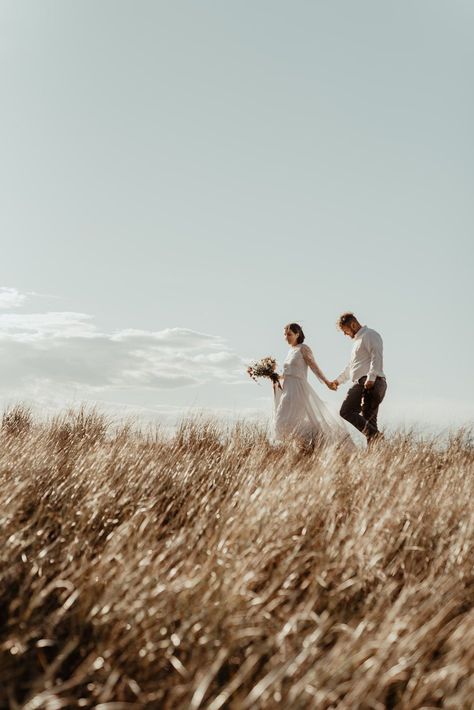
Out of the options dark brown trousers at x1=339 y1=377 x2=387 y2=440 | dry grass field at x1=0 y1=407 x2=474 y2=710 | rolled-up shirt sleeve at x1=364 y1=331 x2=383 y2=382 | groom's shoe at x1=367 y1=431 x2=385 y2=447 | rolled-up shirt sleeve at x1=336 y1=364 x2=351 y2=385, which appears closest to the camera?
dry grass field at x1=0 y1=407 x2=474 y2=710

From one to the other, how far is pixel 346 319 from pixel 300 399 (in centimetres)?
144

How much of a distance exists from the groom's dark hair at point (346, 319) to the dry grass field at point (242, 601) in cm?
449

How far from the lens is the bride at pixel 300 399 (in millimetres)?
9852

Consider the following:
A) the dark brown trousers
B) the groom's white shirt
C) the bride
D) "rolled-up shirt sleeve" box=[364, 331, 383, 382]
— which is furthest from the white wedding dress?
"rolled-up shirt sleeve" box=[364, 331, 383, 382]

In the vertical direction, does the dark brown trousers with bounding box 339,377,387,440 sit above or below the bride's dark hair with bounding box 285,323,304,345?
below

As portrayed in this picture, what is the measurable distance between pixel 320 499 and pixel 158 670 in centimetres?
212

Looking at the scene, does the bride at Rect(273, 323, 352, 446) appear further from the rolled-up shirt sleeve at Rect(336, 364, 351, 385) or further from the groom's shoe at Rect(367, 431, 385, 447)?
the groom's shoe at Rect(367, 431, 385, 447)

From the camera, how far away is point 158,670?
8.65 ft

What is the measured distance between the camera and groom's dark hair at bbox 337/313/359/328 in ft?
31.0

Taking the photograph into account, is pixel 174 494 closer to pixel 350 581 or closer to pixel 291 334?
pixel 350 581

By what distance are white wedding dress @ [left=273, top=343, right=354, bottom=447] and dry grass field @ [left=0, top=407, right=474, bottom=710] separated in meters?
4.61

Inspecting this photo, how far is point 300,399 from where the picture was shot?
392 inches

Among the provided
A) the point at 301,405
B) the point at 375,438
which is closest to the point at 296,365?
the point at 301,405

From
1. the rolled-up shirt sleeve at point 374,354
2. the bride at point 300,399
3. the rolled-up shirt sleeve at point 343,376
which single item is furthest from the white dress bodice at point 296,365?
the rolled-up shirt sleeve at point 374,354
